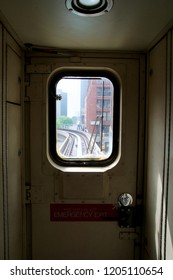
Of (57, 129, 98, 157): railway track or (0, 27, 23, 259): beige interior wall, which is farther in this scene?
(57, 129, 98, 157): railway track

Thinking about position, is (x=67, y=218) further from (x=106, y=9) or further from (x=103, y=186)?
(x=106, y=9)

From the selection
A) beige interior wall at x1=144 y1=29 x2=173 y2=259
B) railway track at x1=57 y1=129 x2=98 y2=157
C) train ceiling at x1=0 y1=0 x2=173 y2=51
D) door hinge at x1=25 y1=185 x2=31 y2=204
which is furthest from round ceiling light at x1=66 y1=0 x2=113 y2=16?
door hinge at x1=25 y1=185 x2=31 y2=204

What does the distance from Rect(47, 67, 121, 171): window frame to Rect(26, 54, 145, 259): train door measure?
0.08 metres

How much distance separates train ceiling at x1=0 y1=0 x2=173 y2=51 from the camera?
105 cm

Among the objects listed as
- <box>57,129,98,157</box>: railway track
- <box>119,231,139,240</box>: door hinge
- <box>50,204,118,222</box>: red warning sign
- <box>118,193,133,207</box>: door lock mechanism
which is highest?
<box>57,129,98,157</box>: railway track

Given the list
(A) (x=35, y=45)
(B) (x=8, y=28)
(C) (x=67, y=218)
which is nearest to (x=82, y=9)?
(B) (x=8, y=28)

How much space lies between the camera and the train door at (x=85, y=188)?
1.69 meters

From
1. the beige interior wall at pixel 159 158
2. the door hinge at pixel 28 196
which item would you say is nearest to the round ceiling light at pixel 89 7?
the beige interior wall at pixel 159 158

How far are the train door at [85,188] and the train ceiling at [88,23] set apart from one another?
190 mm

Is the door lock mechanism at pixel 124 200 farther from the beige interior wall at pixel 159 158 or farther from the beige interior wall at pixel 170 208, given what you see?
the beige interior wall at pixel 170 208

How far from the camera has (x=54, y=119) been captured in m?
1.79

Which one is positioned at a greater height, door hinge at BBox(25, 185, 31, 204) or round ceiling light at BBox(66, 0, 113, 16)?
round ceiling light at BBox(66, 0, 113, 16)

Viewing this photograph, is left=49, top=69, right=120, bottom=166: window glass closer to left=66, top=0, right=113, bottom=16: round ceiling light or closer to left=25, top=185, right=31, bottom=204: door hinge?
left=25, top=185, right=31, bottom=204: door hinge

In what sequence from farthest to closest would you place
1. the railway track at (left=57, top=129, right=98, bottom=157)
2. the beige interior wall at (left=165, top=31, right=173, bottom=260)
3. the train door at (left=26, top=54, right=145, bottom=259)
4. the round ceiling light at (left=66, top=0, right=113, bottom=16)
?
the railway track at (left=57, top=129, right=98, bottom=157)
the train door at (left=26, top=54, right=145, bottom=259)
the beige interior wall at (left=165, top=31, right=173, bottom=260)
the round ceiling light at (left=66, top=0, right=113, bottom=16)
